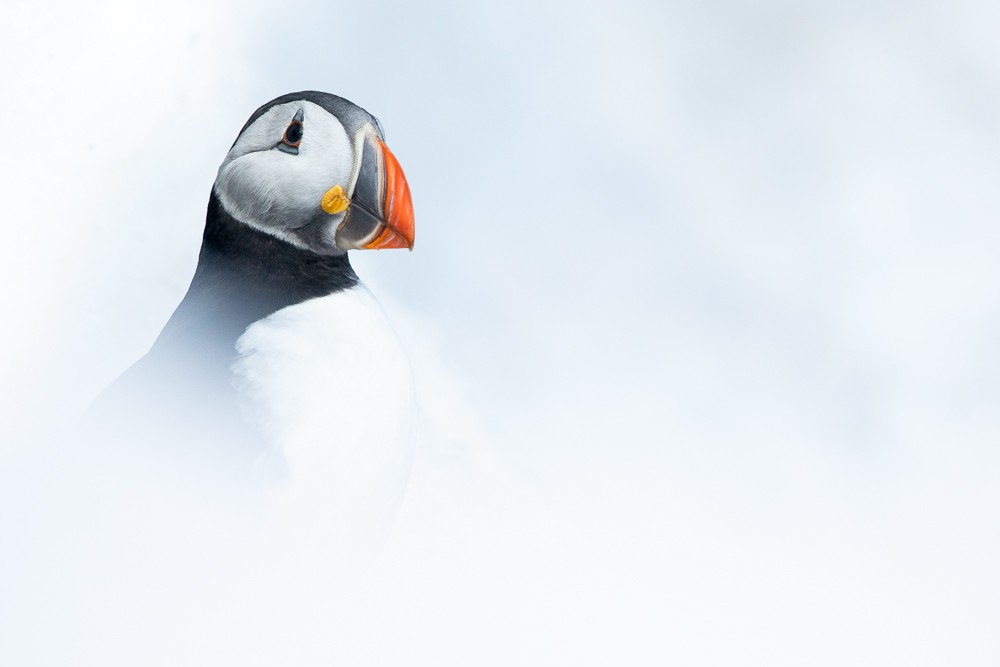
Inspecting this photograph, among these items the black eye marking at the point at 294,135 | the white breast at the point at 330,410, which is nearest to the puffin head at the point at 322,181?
the black eye marking at the point at 294,135

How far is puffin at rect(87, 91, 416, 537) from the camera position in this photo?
1727mm

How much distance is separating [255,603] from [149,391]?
0.40 metres

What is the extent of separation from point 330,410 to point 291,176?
1.44 feet

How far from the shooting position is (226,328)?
1808mm

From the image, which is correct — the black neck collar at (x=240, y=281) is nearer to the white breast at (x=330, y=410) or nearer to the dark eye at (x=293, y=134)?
the white breast at (x=330, y=410)

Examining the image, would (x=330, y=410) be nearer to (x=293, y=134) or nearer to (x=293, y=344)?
(x=293, y=344)

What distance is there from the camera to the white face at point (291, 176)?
6.15 ft

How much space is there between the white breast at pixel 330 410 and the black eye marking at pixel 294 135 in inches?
10.9

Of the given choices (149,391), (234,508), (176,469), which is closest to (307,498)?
(234,508)

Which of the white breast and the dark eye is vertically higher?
the dark eye

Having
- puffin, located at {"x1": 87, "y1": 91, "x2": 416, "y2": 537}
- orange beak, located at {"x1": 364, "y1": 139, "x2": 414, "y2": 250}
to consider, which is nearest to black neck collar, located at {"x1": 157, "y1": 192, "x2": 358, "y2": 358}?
puffin, located at {"x1": 87, "y1": 91, "x2": 416, "y2": 537}

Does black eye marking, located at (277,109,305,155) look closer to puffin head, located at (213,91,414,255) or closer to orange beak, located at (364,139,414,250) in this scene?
puffin head, located at (213,91,414,255)

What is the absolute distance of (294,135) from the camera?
1.90 m

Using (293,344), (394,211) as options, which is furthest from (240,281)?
(394,211)
